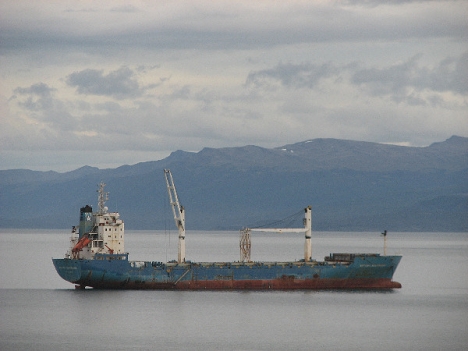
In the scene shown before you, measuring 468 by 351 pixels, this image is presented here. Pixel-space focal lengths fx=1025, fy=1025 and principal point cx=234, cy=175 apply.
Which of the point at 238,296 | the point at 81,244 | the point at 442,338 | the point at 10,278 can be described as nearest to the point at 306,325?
the point at 442,338

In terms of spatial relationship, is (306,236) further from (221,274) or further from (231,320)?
(231,320)

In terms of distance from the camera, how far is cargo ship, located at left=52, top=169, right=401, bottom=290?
93062 mm

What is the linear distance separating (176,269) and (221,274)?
4234 mm

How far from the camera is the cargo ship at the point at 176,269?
9306 centimetres

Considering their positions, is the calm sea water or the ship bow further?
the ship bow

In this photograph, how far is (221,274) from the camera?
95250mm

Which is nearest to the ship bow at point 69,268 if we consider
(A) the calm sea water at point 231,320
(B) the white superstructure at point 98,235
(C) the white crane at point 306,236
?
(B) the white superstructure at point 98,235

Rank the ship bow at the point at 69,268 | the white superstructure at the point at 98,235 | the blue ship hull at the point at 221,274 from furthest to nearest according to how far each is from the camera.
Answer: the white superstructure at the point at 98,235
the blue ship hull at the point at 221,274
the ship bow at the point at 69,268

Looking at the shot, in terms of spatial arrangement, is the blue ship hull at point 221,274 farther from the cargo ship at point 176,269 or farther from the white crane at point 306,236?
the white crane at point 306,236

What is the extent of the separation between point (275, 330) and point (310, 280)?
70.4ft

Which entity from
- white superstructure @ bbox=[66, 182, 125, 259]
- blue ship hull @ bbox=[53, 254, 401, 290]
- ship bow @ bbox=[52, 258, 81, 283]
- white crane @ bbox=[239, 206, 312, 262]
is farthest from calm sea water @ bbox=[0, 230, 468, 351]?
white crane @ bbox=[239, 206, 312, 262]

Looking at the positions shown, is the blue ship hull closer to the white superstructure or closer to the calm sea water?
the calm sea water

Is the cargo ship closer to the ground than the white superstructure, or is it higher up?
closer to the ground

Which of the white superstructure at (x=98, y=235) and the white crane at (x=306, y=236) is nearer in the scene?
the white superstructure at (x=98, y=235)
